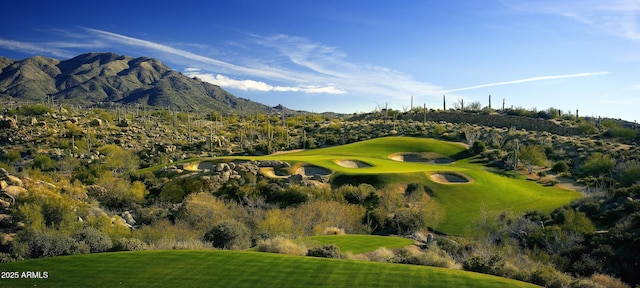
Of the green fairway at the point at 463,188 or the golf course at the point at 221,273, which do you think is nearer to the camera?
the golf course at the point at 221,273

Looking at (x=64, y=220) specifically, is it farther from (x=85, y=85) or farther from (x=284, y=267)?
(x=85, y=85)

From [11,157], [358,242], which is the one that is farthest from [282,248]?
[11,157]

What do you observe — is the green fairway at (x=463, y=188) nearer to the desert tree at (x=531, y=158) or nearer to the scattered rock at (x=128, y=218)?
the desert tree at (x=531, y=158)

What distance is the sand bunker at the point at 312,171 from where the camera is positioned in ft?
149

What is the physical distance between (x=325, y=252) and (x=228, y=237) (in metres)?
7.04

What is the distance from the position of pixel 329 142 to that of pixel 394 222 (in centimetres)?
4057

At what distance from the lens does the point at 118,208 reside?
37.8 m

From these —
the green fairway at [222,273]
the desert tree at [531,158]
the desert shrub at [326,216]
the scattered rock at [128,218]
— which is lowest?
the scattered rock at [128,218]

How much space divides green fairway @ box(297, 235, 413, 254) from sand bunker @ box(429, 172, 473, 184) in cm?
1983

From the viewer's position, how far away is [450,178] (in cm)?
4247


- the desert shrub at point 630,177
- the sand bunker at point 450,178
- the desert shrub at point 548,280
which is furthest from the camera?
the sand bunker at point 450,178

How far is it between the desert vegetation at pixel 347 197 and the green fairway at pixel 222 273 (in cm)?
298

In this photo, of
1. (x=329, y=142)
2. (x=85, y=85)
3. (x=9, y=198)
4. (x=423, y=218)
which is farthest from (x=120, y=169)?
(x=85, y=85)

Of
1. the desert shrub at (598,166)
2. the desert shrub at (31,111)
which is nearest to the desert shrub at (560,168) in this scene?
the desert shrub at (598,166)
